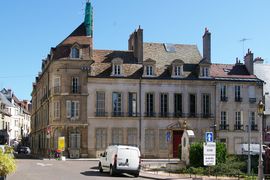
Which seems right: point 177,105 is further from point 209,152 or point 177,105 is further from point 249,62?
point 209,152

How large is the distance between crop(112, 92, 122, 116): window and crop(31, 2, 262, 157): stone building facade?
0.07 meters

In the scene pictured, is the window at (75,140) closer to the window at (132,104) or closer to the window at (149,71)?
the window at (132,104)

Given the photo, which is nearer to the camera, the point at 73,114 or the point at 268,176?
the point at 268,176

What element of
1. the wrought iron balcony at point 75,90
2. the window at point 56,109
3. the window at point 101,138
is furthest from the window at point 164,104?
the window at point 56,109

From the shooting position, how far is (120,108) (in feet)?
177

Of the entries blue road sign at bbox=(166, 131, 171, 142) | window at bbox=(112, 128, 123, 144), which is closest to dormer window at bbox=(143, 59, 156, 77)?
blue road sign at bbox=(166, 131, 171, 142)

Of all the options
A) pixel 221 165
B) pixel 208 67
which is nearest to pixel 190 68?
pixel 208 67

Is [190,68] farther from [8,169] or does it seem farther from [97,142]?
[8,169]

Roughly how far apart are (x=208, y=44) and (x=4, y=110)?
46.5 metres

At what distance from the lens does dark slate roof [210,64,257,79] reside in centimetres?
5738

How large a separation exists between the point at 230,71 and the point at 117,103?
46.0ft

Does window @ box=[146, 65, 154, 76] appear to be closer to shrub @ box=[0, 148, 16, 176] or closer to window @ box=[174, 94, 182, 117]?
window @ box=[174, 94, 182, 117]

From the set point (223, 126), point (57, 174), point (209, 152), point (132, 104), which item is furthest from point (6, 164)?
point (223, 126)

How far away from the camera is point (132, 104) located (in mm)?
54531
